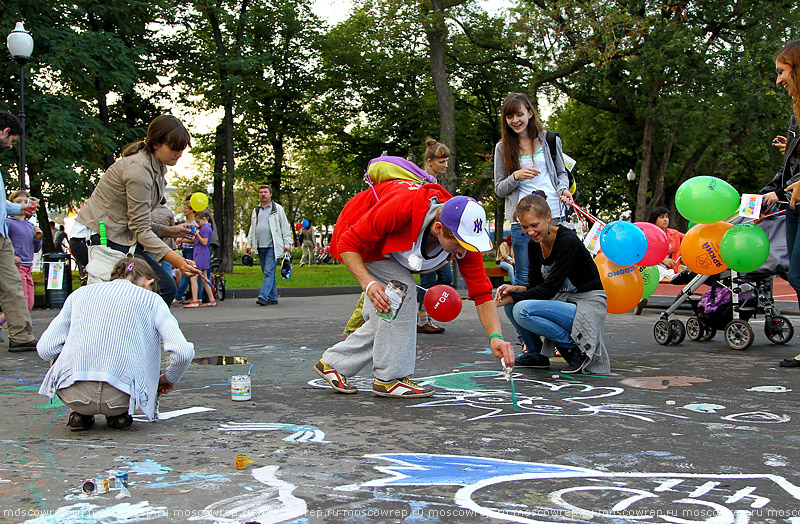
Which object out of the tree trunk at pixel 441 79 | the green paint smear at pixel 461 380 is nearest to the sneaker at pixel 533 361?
the green paint smear at pixel 461 380

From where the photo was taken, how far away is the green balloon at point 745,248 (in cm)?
643

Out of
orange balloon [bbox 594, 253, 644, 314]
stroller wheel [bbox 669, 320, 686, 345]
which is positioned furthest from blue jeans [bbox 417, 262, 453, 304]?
orange balloon [bbox 594, 253, 644, 314]

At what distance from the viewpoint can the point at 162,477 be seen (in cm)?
298

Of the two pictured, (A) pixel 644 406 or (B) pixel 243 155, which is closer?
(A) pixel 644 406

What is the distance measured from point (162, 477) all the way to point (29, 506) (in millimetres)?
489

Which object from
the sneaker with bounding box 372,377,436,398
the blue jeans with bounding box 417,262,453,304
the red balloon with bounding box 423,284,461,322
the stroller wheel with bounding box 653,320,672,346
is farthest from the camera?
the blue jeans with bounding box 417,262,453,304

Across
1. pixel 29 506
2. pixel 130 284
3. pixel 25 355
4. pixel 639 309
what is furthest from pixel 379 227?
pixel 639 309

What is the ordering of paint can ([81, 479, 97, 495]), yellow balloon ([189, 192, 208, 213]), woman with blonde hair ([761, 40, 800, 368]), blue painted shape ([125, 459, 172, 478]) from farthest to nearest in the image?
yellow balloon ([189, 192, 208, 213]) < woman with blonde hair ([761, 40, 800, 368]) < blue painted shape ([125, 459, 172, 478]) < paint can ([81, 479, 97, 495])

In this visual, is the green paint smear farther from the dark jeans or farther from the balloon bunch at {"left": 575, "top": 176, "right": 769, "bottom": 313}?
the dark jeans

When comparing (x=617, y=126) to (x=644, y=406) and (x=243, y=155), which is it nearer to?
(x=243, y=155)

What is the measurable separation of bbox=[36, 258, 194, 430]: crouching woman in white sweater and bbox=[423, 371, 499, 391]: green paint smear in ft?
6.44

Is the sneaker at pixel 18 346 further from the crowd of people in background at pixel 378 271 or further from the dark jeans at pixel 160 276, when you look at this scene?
→ the dark jeans at pixel 160 276

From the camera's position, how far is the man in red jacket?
412 cm

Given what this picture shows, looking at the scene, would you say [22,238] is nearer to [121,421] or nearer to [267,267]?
[267,267]
